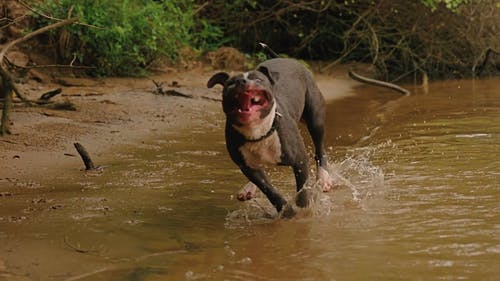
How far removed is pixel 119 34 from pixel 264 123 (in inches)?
271

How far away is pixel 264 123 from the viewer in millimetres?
5414

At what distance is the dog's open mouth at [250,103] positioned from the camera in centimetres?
514

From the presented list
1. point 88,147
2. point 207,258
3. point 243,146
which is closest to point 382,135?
point 88,147

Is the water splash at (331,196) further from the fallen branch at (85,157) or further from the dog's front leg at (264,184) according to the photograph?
the fallen branch at (85,157)

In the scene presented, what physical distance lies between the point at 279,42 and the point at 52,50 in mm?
6205

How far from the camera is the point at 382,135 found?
9.48 metres

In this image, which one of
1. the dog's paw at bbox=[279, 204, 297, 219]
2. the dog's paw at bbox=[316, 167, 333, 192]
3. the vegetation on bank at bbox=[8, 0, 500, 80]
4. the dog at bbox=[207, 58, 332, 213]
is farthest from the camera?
the vegetation on bank at bbox=[8, 0, 500, 80]

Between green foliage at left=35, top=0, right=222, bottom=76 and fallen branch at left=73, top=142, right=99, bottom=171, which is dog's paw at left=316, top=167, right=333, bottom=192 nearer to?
fallen branch at left=73, top=142, right=99, bottom=171

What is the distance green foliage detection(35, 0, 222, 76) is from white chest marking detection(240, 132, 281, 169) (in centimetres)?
611

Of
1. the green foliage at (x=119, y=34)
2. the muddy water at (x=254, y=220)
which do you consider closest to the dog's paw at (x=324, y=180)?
the muddy water at (x=254, y=220)

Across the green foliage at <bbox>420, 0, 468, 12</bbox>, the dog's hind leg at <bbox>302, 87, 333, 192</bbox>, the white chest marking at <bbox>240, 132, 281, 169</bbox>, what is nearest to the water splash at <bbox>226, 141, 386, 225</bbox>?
the dog's hind leg at <bbox>302, 87, 333, 192</bbox>

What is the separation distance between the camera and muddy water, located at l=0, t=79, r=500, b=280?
4.37 metres

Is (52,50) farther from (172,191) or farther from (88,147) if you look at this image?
(172,191)

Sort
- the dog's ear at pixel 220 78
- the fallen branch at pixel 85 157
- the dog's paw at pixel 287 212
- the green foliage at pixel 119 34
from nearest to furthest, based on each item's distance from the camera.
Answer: the dog's ear at pixel 220 78, the dog's paw at pixel 287 212, the fallen branch at pixel 85 157, the green foliage at pixel 119 34
